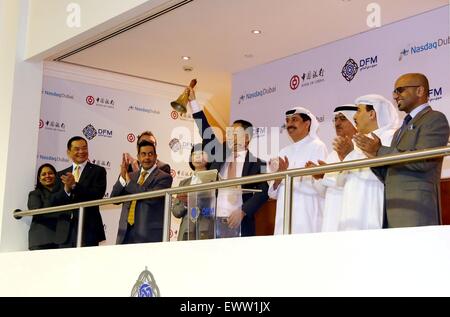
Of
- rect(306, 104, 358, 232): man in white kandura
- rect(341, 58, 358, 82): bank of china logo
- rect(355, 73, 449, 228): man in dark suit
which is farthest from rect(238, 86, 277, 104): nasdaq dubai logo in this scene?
rect(355, 73, 449, 228): man in dark suit

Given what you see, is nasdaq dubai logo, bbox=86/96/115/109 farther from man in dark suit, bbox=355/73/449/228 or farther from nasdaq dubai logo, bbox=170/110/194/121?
man in dark suit, bbox=355/73/449/228

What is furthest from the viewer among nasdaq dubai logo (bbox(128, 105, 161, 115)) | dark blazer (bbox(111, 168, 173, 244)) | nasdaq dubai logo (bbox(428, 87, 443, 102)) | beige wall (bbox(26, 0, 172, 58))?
nasdaq dubai logo (bbox(128, 105, 161, 115))

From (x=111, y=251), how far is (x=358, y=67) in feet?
11.5

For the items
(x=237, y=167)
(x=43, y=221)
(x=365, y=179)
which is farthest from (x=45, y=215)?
(x=365, y=179)

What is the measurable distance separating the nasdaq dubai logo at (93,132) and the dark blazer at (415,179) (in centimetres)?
677

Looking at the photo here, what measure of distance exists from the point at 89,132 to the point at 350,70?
13.4ft

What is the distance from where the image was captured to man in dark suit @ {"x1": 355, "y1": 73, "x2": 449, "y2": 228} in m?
4.73

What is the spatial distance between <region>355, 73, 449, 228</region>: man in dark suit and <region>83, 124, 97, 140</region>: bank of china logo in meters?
6.55

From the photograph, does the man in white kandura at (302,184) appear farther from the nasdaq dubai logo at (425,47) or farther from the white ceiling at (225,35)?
Answer: the nasdaq dubai logo at (425,47)

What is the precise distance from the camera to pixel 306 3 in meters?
7.82

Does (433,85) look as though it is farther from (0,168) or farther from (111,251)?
(0,168)

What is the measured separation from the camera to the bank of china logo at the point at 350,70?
8812 millimetres

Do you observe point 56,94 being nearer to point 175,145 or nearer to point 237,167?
point 175,145

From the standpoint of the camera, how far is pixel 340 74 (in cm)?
902
